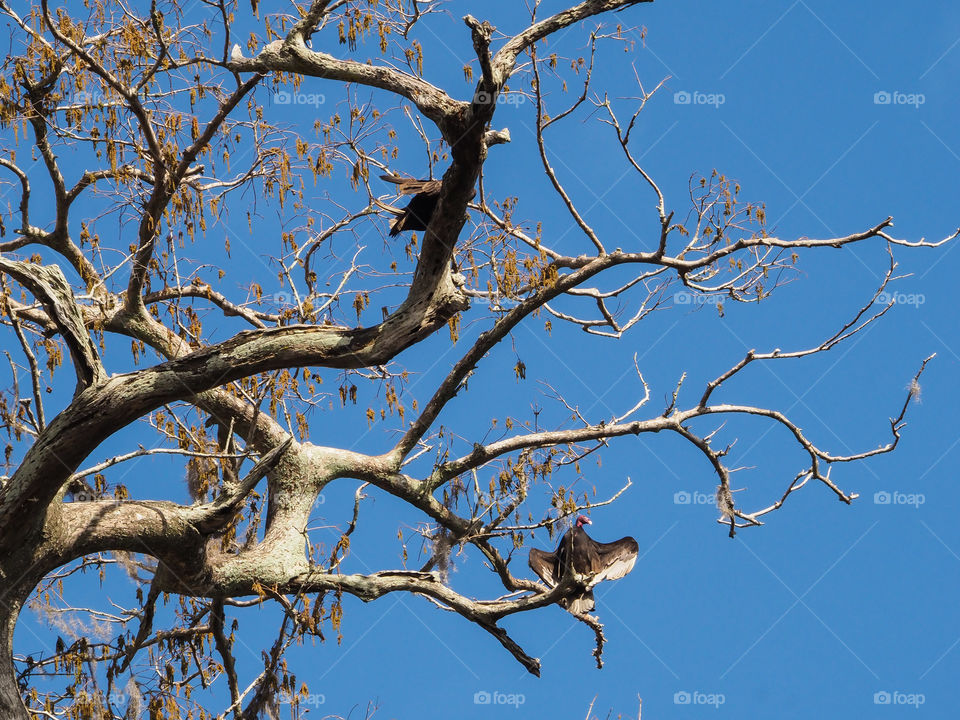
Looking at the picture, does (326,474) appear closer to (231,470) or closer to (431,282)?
(231,470)

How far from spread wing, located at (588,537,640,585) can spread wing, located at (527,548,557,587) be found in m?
0.29

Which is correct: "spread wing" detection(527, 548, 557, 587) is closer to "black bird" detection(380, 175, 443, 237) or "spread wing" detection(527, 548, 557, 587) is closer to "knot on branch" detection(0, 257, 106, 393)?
"black bird" detection(380, 175, 443, 237)

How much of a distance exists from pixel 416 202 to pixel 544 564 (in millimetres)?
2670

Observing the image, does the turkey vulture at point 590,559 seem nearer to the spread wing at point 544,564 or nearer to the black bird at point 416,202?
the spread wing at point 544,564

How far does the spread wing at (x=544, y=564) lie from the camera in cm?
725

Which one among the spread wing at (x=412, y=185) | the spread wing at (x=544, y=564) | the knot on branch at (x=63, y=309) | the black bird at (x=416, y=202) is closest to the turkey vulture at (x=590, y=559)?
the spread wing at (x=544, y=564)

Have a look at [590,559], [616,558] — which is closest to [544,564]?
[590,559]

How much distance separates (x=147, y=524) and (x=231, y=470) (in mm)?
1654

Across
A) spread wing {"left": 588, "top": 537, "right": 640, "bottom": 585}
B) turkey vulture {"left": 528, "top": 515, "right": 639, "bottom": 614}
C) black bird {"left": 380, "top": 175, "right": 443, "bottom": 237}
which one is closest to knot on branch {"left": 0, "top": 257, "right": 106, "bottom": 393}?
black bird {"left": 380, "top": 175, "right": 443, "bottom": 237}

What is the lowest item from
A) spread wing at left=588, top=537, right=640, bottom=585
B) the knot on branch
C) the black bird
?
spread wing at left=588, top=537, right=640, bottom=585

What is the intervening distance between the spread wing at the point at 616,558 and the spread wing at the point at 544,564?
0.29 m

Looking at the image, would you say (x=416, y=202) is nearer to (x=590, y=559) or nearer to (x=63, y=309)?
(x=63, y=309)

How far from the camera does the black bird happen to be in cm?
600

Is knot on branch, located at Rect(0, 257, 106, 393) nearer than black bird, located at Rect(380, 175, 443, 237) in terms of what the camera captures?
Answer: Yes
